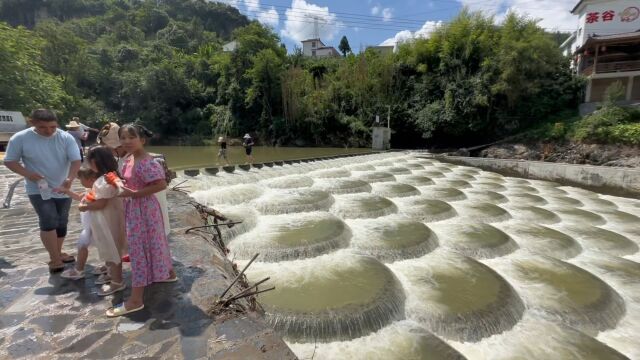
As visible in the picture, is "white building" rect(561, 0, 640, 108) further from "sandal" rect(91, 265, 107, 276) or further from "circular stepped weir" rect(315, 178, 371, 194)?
"sandal" rect(91, 265, 107, 276)

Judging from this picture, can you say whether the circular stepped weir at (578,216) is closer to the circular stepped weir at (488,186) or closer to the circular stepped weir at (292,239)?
the circular stepped weir at (488,186)

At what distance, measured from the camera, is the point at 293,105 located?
1273 inches

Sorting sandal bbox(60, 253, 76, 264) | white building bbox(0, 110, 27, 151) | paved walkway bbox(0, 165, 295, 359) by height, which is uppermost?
white building bbox(0, 110, 27, 151)

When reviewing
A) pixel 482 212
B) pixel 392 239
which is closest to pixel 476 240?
pixel 392 239

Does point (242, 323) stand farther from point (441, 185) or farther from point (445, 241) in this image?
point (441, 185)

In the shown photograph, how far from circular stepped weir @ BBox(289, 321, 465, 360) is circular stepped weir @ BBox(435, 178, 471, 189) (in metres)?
9.09

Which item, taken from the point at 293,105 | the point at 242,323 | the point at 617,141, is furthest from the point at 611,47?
the point at 242,323

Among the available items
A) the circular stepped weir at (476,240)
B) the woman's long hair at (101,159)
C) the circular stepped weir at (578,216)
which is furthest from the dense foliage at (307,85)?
the woman's long hair at (101,159)

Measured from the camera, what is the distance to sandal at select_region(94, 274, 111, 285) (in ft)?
11.4

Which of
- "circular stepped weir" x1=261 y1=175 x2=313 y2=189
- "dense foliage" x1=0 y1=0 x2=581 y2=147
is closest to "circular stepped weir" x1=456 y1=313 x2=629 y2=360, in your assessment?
"circular stepped weir" x1=261 y1=175 x2=313 y2=189

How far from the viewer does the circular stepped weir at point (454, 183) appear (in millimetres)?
12365

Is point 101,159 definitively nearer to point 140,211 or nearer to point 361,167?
point 140,211

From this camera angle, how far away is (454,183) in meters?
12.9

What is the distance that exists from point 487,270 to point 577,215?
226 inches
